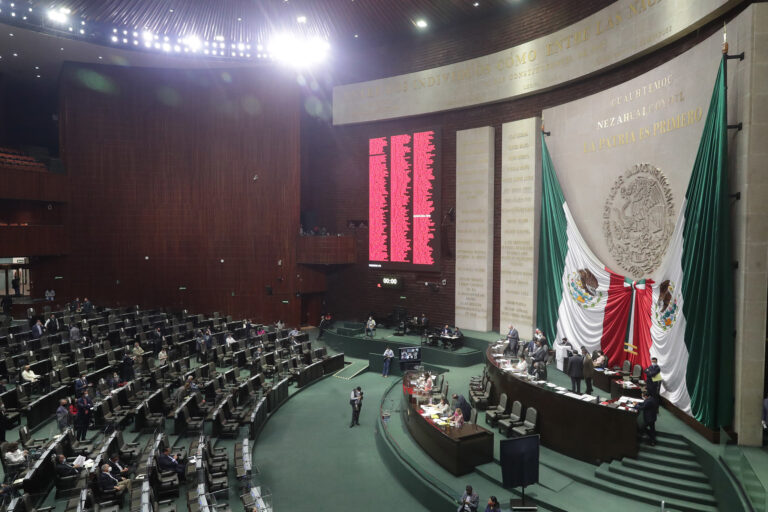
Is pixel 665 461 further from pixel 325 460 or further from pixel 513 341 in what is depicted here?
pixel 513 341

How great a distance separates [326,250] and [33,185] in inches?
537

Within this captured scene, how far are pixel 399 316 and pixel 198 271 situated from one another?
10.4m

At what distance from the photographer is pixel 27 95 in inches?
1138

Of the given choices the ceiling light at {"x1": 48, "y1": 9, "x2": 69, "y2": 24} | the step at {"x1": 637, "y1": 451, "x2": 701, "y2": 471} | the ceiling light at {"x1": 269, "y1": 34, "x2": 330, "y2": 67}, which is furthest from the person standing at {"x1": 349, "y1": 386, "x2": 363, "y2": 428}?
the ceiling light at {"x1": 48, "y1": 9, "x2": 69, "y2": 24}

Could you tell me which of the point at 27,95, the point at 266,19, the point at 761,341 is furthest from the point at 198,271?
the point at 761,341

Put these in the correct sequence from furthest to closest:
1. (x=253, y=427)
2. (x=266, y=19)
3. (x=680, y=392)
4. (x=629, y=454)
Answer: (x=266, y=19)
(x=253, y=427)
(x=680, y=392)
(x=629, y=454)

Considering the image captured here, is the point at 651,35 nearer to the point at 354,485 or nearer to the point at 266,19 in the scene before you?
the point at 354,485

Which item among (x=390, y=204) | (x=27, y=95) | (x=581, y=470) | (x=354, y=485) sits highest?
(x=27, y=95)

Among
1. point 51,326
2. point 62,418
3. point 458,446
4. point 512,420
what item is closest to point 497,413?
point 512,420

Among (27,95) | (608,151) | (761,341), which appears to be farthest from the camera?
(27,95)

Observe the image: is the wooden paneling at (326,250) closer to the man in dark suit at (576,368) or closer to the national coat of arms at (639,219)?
the national coat of arms at (639,219)

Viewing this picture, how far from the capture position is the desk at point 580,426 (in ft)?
34.0

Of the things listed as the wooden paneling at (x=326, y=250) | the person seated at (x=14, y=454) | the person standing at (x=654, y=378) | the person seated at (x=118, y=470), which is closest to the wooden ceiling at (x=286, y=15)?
the wooden paneling at (x=326, y=250)

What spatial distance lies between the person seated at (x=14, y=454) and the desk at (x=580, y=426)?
33.4 ft
